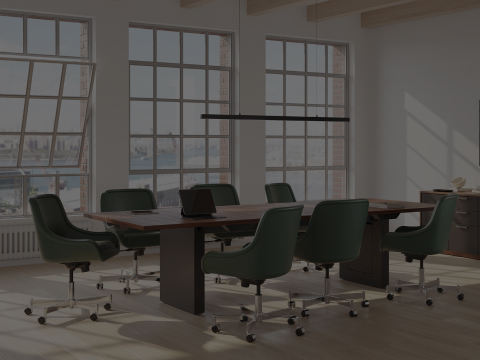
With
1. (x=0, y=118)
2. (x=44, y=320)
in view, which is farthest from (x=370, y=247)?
(x=0, y=118)

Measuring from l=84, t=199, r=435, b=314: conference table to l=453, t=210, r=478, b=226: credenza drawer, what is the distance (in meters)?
1.99

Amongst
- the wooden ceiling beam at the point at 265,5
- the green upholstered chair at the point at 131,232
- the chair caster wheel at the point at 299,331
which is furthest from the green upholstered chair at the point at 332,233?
the wooden ceiling beam at the point at 265,5

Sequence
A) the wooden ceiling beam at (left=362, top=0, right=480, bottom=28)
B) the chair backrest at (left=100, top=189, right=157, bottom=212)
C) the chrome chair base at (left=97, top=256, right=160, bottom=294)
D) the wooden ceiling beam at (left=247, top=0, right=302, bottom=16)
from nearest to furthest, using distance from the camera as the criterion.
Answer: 1. the chrome chair base at (left=97, top=256, right=160, bottom=294)
2. the chair backrest at (left=100, top=189, right=157, bottom=212)
3. the wooden ceiling beam at (left=247, top=0, right=302, bottom=16)
4. the wooden ceiling beam at (left=362, top=0, right=480, bottom=28)

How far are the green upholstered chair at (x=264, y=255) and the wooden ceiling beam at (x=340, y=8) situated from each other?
427cm

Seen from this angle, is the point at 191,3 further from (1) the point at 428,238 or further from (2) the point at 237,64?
(1) the point at 428,238

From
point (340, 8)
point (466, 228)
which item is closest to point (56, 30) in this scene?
point (340, 8)

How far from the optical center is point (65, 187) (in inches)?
317

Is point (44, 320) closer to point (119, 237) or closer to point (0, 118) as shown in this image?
point (119, 237)

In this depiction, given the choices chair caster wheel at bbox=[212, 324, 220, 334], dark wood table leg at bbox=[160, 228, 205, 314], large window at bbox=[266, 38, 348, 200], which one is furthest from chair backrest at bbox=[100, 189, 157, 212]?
large window at bbox=[266, 38, 348, 200]

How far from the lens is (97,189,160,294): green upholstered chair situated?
619 centimetres

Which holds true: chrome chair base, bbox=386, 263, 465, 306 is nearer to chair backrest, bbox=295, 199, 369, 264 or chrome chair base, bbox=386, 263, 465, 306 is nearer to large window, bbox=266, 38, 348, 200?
chair backrest, bbox=295, 199, 369, 264

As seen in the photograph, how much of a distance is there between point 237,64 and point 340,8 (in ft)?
5.36

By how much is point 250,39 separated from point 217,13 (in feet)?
2.01

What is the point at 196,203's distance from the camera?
5.37 metres
